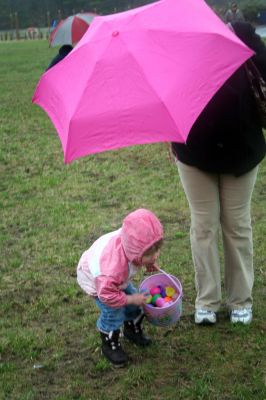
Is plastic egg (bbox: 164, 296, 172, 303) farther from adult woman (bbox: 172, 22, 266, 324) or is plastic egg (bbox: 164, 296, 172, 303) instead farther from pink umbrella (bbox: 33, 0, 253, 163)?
pink umbrella (bbox: 33, 0, 253, 163)

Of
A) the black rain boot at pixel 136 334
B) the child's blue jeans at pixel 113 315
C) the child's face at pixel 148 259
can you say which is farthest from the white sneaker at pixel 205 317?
the child's face at pixel 148 259

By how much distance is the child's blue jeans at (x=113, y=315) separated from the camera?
3086 millimetres

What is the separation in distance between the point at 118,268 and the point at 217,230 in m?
0.70

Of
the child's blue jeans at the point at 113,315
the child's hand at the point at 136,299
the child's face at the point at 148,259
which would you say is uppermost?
the child's face at the point at 148,259

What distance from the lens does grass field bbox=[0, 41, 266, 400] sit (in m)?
3.06

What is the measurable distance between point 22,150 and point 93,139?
17.7 feet

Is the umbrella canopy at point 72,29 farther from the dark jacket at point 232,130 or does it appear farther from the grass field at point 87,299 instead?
the dark jacket at point 232,130

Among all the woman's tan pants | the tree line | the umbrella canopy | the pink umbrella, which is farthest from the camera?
the tree line

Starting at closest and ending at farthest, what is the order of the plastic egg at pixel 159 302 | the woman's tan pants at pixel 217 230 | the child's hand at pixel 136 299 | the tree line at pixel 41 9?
the child's hand at pixel 136 299
the plastic egg at pixel 159 302
the woman's tan pants at pixel 217 230
the tree line at pixel 41 9

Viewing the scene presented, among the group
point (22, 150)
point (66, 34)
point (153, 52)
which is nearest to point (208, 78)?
point (153, 52)

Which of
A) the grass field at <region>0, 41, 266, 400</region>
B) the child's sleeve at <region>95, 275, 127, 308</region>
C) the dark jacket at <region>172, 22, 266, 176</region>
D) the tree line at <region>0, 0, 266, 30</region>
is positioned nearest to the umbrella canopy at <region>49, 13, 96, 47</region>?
the grass field at <region>0, 41, 266, 400</region>

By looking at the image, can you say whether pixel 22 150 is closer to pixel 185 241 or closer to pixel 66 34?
pixel 185 241

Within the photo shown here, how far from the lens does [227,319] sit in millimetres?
3590

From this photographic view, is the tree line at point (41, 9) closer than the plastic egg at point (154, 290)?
No
